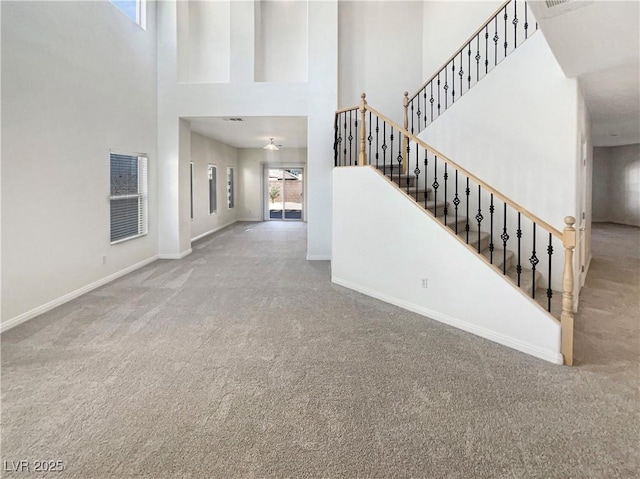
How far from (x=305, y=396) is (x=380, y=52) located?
6967mm

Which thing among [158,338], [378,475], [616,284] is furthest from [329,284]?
[616,284]

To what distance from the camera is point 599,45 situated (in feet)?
10.5

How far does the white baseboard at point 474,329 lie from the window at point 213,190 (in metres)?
7.08

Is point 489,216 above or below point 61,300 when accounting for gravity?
above

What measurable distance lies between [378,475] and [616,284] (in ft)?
17.2

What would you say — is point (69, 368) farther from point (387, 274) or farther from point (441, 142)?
point (441, 142)

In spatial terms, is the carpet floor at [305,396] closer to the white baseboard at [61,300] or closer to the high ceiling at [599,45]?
the white baseboard at [61,300]

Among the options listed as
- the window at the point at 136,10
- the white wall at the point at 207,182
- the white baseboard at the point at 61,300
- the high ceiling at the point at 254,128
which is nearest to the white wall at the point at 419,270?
the high ceiling at the point at 254,128

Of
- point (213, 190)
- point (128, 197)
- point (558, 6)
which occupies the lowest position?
point (128, 197)

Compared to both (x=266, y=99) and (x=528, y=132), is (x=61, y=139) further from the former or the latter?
(x=528, y=132)

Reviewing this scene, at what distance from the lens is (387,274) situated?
176 inches

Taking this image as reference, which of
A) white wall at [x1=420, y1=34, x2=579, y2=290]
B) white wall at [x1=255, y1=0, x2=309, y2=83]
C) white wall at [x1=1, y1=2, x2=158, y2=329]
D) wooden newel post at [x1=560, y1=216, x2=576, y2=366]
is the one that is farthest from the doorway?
wooden newel post at [x1=560, y1=216, x2=576, y2=366]

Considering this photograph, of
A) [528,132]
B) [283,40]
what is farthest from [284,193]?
[528,132]

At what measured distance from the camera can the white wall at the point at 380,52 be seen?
7355 mm
